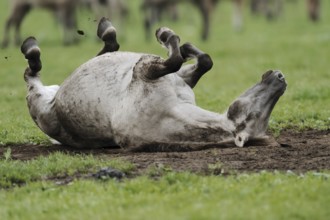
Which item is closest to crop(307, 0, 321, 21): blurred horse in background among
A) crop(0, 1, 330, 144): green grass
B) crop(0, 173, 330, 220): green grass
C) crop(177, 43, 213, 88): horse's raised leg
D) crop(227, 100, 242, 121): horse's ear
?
crop(0, 1, 330, 144): green grass

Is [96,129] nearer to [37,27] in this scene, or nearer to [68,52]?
[68,52]

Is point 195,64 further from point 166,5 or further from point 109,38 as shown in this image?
point 166,5

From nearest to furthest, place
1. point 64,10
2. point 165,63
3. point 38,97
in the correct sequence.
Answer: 1. point 165,63
2. point 38,97
3. point 64,10

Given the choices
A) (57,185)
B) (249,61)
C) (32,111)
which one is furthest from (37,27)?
(57,185)

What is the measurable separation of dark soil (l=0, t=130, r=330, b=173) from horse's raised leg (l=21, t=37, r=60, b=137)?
0.37m

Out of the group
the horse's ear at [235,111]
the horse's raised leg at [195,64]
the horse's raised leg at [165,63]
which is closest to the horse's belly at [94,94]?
the horse's raised leg at [165,63]

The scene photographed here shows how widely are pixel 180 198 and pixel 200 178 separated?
0.62 meters

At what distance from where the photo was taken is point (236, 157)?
26.1 feet

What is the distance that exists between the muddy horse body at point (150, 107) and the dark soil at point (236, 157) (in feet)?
0.48

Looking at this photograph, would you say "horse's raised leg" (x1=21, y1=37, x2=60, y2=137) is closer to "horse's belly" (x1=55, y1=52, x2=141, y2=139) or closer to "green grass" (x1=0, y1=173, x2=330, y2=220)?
"horse's belly" (x1=55, y1=52, x2=141, y2=139)

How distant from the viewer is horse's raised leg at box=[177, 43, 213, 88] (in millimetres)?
9203

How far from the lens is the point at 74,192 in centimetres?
688

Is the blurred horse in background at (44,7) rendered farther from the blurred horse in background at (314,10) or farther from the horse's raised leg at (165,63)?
the horse's raised leg at (165,63)

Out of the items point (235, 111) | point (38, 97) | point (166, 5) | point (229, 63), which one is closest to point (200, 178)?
point (235, 111)
